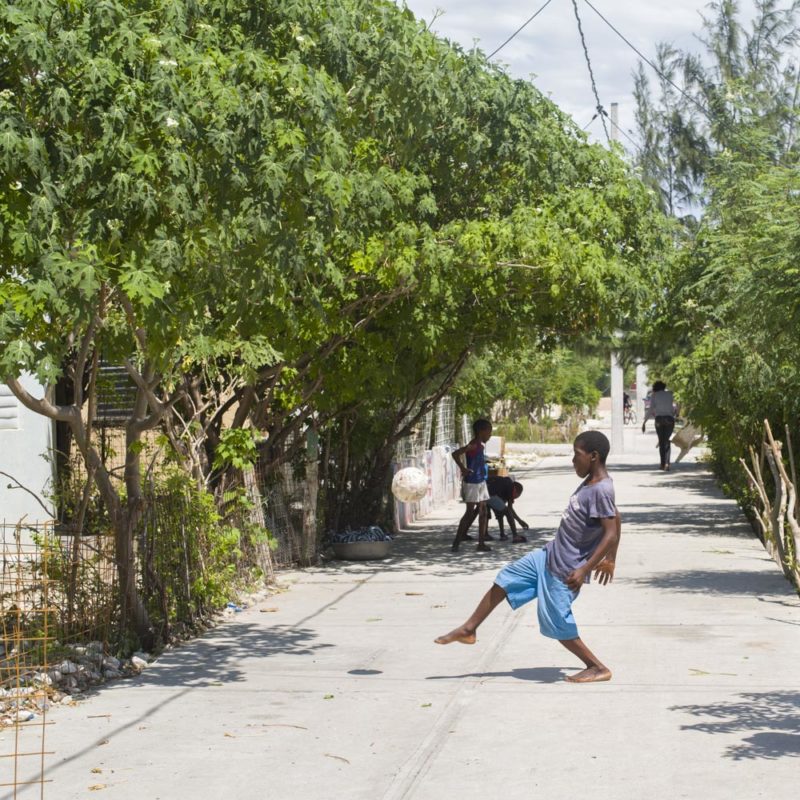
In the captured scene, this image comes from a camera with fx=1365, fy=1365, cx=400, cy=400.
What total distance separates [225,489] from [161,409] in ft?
10.8

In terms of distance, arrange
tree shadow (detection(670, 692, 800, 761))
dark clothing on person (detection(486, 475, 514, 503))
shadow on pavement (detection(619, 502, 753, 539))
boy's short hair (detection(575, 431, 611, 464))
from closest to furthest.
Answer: tree shadow (detection(670, 692, 800, 761)) → boy's short hair (detection(575, 431, 611, 464)) → dark clothing on person (detection(486, 475, 514, 503)) → shadow on pavement (detection(619, 502, 753, 539))

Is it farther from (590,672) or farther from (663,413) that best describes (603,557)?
(663,413)

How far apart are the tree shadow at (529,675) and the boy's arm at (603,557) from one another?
72 cm

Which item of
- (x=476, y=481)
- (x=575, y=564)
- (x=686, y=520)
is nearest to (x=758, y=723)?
(x=575, y=564)

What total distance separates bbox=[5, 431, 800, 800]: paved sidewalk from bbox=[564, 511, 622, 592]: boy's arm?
683 mm

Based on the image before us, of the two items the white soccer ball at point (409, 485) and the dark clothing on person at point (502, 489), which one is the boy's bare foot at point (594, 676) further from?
the dark clothing on person at point (502, 489)

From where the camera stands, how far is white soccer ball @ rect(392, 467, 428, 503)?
55.6 ft

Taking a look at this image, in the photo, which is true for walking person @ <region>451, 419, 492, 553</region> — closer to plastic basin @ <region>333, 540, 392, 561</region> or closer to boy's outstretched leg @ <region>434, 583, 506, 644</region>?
plastic basin @ <region>333, 540, 392, 561</region>

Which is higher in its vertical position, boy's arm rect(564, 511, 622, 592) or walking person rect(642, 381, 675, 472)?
walking person rect(642, 381, 675, 472)

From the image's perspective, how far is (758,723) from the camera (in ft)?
24.2

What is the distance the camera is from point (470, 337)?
50.7 ft

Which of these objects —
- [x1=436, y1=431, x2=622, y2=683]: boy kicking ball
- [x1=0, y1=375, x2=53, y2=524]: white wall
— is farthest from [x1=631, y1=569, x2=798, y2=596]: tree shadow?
[x1=0, y1=375, x2=53, y2=524]: white wall

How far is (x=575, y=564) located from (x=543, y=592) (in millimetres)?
265

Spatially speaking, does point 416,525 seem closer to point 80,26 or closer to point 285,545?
point 285,545
